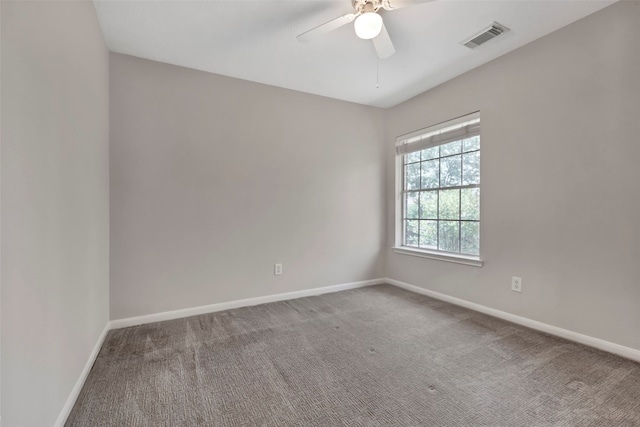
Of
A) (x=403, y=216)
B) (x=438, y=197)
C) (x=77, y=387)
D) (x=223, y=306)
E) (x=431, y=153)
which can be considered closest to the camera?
(x=77, y=387)

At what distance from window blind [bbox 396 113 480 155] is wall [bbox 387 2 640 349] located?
0.37 ft

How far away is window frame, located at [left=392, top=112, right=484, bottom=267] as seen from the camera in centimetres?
294

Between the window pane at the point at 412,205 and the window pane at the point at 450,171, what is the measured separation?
0.44m

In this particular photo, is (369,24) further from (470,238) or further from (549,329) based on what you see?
(549,329)

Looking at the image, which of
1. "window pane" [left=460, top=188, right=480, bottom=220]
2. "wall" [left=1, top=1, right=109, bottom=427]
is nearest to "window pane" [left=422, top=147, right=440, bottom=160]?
"window pane" [left=460, top=188, right=480, bottom=220]

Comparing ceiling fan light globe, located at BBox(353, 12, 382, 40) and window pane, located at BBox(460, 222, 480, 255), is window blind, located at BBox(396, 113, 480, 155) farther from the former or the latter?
ceiling fan light globe, located at BBox(353, 12, 382, 40)

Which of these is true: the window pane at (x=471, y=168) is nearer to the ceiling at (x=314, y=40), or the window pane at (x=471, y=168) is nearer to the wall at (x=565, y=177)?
the wall at (x=565, y=177)

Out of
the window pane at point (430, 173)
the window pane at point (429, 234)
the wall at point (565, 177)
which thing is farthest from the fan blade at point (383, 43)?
the window pane at point (429, 234)

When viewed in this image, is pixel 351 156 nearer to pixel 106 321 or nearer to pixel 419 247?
pixel 419 247

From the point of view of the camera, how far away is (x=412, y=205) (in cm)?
378

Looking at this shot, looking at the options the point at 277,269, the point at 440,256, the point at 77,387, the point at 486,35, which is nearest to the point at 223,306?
the point at 277,269

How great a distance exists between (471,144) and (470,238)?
1.01m

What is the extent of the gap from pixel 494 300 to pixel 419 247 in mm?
1089

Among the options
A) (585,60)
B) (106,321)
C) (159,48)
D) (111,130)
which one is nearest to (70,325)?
(106,321)
